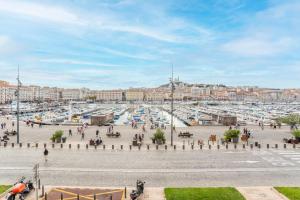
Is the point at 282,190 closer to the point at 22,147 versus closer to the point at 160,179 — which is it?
the point at 160,179

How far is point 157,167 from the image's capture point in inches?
941

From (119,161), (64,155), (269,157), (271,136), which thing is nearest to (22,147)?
(64,155)

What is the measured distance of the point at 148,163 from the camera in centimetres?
2522

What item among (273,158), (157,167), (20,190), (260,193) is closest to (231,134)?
(273,158)

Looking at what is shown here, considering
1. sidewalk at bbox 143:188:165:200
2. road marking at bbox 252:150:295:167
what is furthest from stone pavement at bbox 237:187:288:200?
road marking at bbox 252:150:295:167

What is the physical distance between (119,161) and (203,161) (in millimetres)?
6714

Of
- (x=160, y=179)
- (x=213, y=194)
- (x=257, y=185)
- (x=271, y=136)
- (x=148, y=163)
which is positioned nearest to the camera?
(x=213, y=194)

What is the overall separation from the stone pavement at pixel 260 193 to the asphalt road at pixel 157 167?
126 cm

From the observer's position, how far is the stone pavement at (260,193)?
16.9 m

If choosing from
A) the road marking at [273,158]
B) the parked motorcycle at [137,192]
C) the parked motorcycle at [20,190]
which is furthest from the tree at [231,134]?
the parked motorcycle at [20,190]

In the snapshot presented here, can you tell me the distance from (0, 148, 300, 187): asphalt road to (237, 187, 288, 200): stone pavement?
126 centimetres

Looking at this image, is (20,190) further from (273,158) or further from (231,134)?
(231,134)

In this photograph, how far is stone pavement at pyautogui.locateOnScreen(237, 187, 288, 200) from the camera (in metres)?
16.9

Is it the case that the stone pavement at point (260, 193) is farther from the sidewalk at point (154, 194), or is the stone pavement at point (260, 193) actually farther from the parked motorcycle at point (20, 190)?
the parked motorcycle at point (20, 190)
